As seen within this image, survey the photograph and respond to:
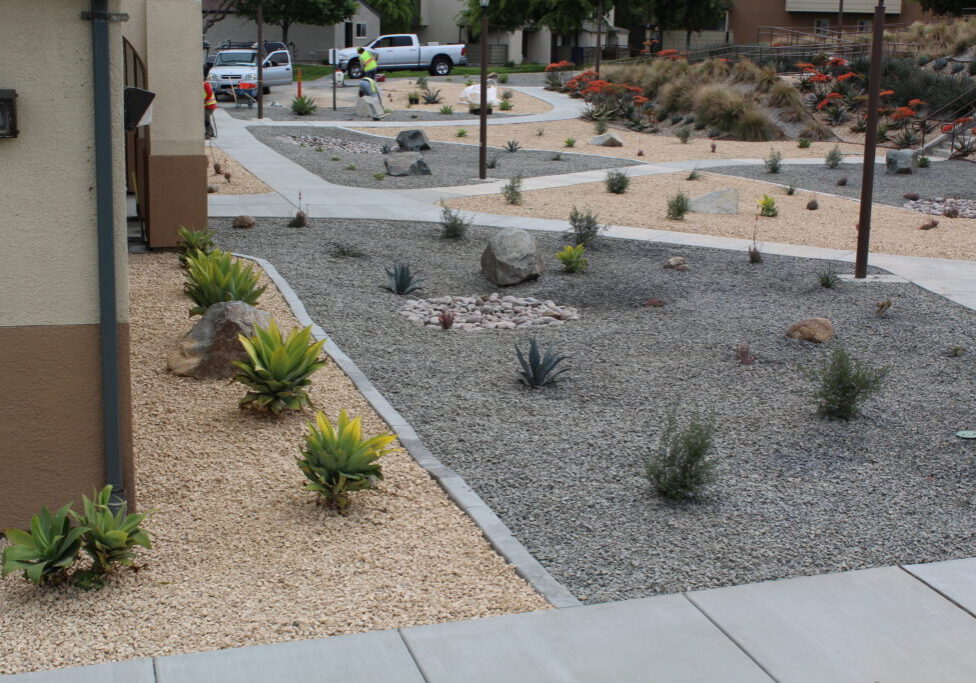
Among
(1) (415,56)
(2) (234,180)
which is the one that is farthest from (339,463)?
(1) (415,56)

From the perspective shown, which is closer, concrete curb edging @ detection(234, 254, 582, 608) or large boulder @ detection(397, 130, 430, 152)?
concrete curb edging @ detection(234, 254, 582, 608)

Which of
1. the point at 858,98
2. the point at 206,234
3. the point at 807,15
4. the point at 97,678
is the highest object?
the point at 807,15

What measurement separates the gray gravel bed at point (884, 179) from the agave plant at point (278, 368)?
1458 cm

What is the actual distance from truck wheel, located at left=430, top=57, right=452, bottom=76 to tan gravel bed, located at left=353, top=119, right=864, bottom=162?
62.3ft

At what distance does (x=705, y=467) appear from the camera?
648cm

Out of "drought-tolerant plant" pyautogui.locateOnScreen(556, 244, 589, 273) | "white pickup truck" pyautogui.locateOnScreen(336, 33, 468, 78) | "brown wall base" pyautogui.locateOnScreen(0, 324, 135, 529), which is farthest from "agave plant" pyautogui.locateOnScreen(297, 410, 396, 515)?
"white pickup truck" pyautogui.locateOnScreen(336, 33, 468, 78)

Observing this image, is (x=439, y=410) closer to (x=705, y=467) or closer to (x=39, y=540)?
(x=705, y=467)

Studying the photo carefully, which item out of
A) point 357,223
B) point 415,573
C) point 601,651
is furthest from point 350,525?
point 357,223

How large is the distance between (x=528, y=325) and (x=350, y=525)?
4998mm

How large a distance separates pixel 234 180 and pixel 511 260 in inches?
352

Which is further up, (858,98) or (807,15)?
(807,15)

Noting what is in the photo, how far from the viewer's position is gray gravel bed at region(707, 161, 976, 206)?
20531 millimetres

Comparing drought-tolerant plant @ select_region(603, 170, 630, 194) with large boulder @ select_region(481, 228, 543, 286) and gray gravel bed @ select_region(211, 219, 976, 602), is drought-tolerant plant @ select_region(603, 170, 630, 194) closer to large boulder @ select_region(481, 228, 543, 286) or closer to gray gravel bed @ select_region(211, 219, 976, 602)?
gray gravel bed @ select_region(211, 219, 976, 602)

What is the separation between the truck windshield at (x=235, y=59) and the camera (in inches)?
1578
